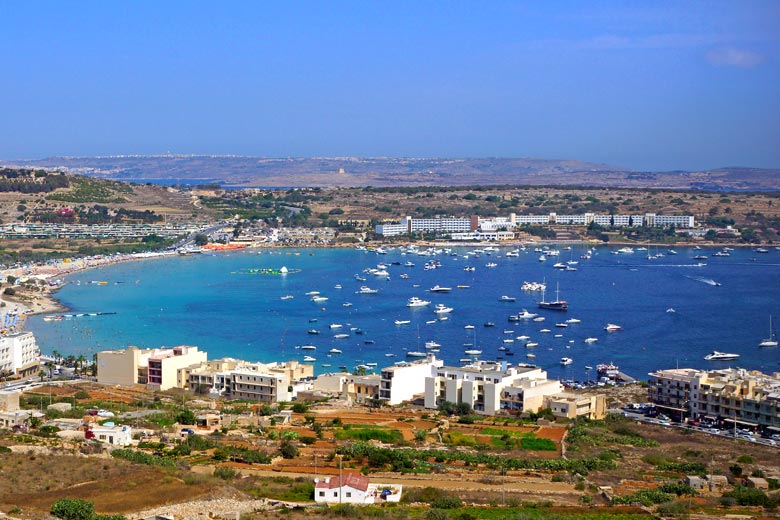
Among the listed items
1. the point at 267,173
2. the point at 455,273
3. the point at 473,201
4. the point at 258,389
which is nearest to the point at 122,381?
the point at 258,389

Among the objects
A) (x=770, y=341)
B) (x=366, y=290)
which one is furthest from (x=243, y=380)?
(x=366, y=290)

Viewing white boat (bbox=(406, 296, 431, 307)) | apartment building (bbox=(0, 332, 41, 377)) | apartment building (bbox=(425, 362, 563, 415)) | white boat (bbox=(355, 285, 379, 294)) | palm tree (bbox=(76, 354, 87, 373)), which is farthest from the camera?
white boat (bbox=(355, 285, 379, 294))

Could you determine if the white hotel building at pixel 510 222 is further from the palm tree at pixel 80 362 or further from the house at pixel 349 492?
the house at pixel 349 492

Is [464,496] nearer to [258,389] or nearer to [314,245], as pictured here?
[258,389]

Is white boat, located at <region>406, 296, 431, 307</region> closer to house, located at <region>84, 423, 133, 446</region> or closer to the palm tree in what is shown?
the palm tree

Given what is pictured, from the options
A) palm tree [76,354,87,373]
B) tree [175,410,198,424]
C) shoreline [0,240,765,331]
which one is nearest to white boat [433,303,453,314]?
shoreline [0,240,765,331]

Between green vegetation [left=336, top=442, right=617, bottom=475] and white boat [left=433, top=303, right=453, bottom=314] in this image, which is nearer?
green vegetation [left=336, top=442, right=617, bottom=475]
